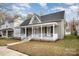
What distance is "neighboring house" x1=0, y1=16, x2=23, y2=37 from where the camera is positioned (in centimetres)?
351

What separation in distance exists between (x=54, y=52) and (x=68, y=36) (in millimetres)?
275

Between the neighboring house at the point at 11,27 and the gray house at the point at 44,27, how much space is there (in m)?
0.07

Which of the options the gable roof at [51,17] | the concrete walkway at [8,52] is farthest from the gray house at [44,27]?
the concrete walkway at [8,52]

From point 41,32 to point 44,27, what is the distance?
0.27 feet

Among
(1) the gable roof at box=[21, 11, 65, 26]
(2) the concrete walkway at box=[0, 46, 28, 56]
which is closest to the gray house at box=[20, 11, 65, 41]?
(1) the gable roof at box=[21, 11, 65, 26]

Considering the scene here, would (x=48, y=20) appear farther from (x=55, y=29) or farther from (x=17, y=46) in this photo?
(x=17, y=46)

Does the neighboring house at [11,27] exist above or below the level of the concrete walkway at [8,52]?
above

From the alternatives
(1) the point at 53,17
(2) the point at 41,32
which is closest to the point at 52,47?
(2) the point at 41,32

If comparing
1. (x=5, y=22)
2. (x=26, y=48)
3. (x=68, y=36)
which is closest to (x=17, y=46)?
(x=26, y=48)

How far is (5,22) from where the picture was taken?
3.51 metres

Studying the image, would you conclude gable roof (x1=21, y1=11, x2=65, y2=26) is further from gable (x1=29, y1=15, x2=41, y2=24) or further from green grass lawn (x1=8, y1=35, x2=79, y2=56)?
green grass lawn (x1=8, y1=35, x2=79, y2=56)

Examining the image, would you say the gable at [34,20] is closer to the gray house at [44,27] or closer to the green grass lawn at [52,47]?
the gray house at [44,27]

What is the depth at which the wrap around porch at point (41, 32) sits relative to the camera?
347 cm

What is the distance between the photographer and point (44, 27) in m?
3.47
